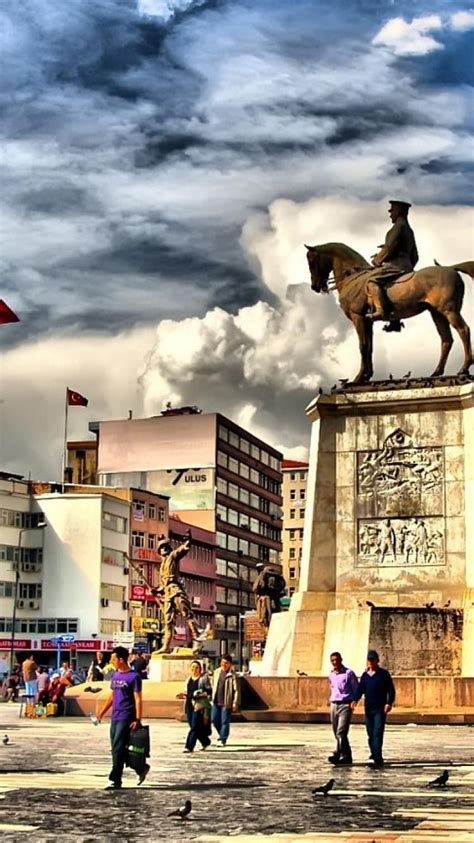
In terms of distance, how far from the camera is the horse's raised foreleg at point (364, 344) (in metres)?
32.4

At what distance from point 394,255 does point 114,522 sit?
231ft

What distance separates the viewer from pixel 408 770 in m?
16.7

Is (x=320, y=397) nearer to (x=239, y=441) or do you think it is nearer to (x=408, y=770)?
(x=408, y=770)

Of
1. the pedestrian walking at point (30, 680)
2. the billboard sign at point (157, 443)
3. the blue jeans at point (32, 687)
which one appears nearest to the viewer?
the blue jeans at point (32, 687)

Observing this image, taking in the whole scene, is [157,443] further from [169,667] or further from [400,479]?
[400,479]

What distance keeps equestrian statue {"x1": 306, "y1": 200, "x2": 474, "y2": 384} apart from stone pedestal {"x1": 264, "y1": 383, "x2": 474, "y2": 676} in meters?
1.23

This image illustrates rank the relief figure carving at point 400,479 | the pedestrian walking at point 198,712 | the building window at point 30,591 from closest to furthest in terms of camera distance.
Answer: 1. the pedestrian walking at point 198,712
2. the relief figure carving at point 400,479
3. the building window at point 30,591

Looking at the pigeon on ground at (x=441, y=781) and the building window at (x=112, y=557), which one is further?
the building window at (x=112, y=557)

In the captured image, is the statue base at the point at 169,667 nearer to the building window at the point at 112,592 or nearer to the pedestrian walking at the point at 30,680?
the pedestrian walking at the point at 30,680

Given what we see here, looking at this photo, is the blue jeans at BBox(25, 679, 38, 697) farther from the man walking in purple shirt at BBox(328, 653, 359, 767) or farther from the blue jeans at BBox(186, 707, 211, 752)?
the man walking in purple shirt at BBox(328, 653, 359, 767)

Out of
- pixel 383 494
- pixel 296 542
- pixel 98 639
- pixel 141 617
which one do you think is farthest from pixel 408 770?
pixel 296 542

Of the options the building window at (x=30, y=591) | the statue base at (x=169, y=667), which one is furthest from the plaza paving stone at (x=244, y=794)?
the building window at (x=30, y=591)

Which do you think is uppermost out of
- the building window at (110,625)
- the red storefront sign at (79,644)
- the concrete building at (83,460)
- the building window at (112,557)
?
the concrete building at (83,460)

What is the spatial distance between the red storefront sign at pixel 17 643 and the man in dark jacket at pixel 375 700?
76.5 m
